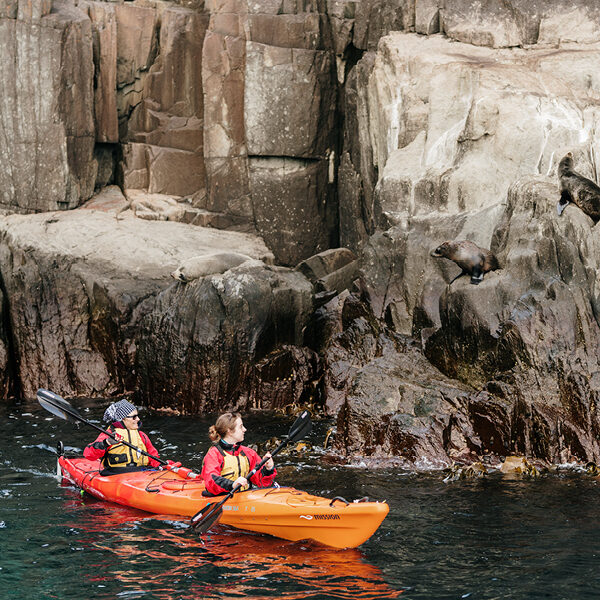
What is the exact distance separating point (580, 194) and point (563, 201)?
0.20 m

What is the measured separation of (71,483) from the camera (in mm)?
9617

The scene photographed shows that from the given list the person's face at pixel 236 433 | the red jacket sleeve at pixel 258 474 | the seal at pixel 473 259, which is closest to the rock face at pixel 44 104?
the seal at pixel 473 259

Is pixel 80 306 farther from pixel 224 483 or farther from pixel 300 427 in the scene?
pixel 224 483

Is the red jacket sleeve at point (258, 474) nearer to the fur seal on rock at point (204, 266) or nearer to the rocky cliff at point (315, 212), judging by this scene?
the rocky cliff at point (315, 212)

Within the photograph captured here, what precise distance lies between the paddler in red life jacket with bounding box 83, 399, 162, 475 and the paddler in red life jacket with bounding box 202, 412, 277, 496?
1.16 m

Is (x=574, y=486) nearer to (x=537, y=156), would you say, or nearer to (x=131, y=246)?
(x=537, y=156)

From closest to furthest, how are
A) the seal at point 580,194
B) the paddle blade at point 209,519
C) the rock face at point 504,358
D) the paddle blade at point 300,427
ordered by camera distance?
the paddle blade at point 209,519 → the paddle blade at point 300,427 → the rock face at point 504,358 → the seal at point 580,194

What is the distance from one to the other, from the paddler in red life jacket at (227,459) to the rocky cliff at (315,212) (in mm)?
2490

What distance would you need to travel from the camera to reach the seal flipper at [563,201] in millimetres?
11133

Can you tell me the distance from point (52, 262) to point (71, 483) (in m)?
5.50

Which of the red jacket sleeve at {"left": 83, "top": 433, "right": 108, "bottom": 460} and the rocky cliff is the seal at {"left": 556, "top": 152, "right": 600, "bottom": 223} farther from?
the red jacket sleeve at {"left": 83, "top": 433, "right": 108, "bottom": 460}

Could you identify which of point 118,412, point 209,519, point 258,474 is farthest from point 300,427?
point 118,412

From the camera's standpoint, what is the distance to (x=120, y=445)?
30.2ft

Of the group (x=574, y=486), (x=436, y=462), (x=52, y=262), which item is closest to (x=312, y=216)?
(x=52, y=262)
